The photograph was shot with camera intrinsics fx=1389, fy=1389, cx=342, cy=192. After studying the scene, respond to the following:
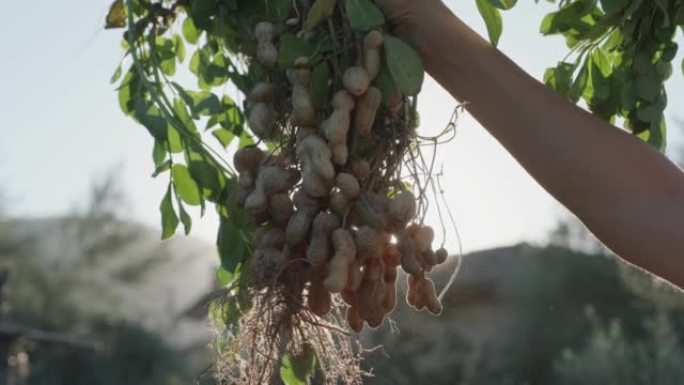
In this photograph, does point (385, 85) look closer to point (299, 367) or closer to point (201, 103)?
point (299, 367)

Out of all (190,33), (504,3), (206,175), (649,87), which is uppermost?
(190,33)

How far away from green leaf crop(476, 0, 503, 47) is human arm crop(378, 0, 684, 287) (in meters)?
0.12

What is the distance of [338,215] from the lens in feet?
3.90

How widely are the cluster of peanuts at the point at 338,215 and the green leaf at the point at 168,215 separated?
0.49m

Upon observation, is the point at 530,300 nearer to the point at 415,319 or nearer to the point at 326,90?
the point at 415,319

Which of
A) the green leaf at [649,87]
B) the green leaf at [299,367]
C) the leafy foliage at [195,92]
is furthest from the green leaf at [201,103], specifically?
the green leaf at [649,87]

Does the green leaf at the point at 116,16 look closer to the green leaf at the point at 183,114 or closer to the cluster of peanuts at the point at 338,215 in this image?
the green leaf at the point at 183,114

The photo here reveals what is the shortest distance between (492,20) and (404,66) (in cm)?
19

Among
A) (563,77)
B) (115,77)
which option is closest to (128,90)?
(115,77)

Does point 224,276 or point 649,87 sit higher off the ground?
point 224,276

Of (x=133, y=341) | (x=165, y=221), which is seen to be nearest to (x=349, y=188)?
(x=165, y=221)

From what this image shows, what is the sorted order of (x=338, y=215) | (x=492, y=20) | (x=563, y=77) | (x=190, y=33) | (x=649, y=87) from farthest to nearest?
(x=190, y=33)
(x=563, y=77)
(x=649, y=87)
(x=492, y=20)
(x=338, y=215)

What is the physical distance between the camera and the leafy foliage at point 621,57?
160cm

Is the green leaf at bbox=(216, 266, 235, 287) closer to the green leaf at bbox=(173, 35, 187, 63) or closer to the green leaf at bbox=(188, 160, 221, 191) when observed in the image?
the green leaf at bbox=(188, 160, 221, 191)
